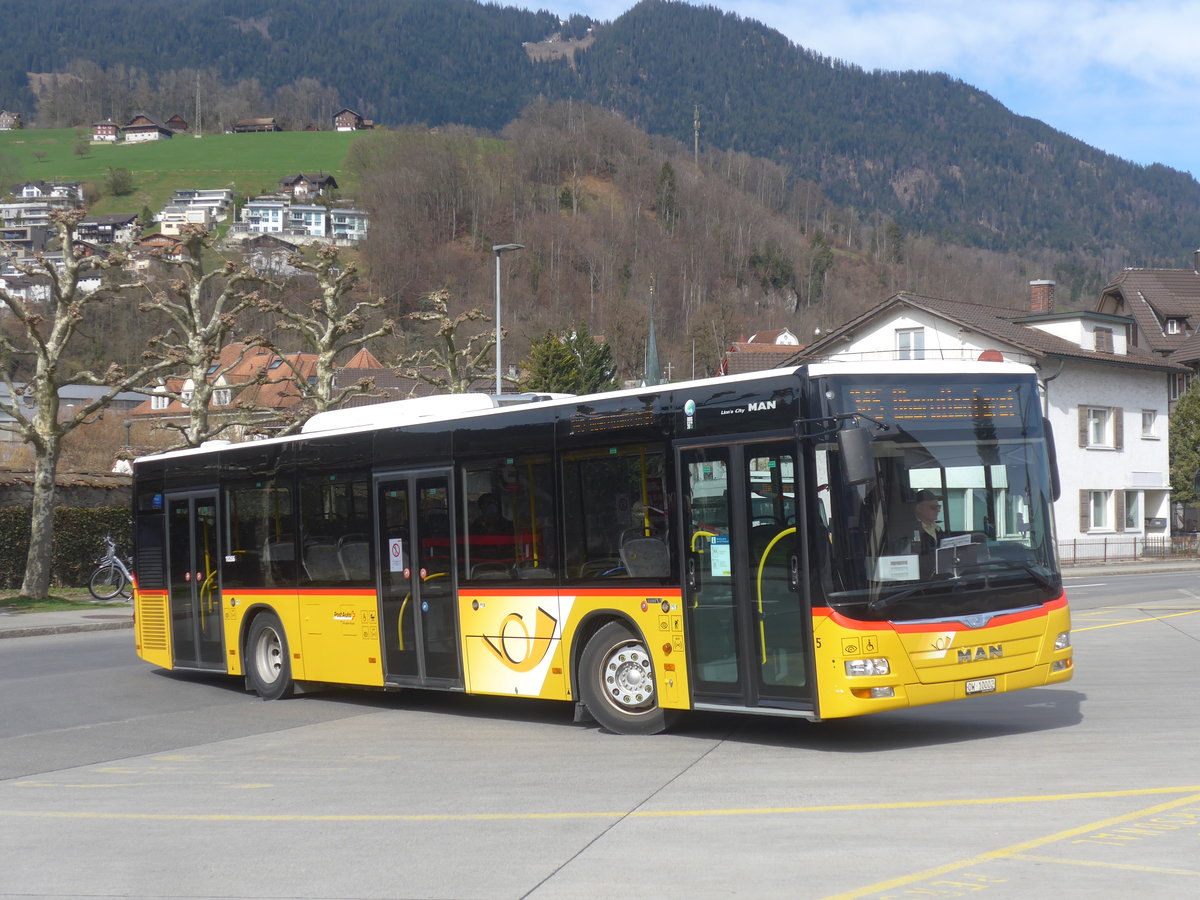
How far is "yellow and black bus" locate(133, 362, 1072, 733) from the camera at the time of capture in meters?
9.90

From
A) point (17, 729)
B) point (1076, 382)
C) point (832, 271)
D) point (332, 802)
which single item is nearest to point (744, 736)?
point (332, 802)

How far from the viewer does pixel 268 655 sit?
15.4 meters

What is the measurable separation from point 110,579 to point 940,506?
2488 cm

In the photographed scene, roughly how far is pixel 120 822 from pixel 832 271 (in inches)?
5893

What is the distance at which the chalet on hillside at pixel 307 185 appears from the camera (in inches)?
6845

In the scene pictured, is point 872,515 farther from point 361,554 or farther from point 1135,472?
point 1135,472

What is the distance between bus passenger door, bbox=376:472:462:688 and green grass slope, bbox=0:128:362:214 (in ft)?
524

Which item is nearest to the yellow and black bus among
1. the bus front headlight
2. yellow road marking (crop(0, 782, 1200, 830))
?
the bus front headlight

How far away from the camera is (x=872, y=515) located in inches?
391

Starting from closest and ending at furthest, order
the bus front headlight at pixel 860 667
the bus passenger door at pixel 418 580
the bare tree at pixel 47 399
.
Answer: the bus front headlight at pixel 860 667 → the bus passenger door at pixel 418 580 → the bare tree at pixel 47 399

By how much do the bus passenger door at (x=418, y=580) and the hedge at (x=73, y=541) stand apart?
21318mm

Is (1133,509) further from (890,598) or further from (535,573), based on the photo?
(890,598)

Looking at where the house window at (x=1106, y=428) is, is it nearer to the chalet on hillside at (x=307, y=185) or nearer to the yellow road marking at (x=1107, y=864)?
the yellow road marking at (x=1107, y=864)

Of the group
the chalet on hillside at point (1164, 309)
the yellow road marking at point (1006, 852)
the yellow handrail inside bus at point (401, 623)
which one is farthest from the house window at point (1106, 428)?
the yellow road marking at point (1006, 852)
